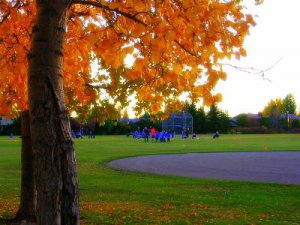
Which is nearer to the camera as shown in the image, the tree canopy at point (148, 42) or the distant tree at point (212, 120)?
the tree canopy at point (148, 42)

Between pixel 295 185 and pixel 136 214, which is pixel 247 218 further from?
pixel 295 185

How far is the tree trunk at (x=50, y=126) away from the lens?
4.98 m

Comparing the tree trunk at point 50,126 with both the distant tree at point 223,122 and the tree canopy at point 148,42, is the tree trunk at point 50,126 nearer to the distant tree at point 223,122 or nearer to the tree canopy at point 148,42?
the tree canopy at point 148,42

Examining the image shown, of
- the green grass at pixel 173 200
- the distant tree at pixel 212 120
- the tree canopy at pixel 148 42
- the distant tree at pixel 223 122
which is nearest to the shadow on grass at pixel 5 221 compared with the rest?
the green grass at pixel 173 200

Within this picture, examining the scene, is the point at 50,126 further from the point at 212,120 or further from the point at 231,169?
the point at 212,120

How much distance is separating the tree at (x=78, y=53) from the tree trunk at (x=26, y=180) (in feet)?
2.13

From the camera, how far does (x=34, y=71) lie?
17.0 ft

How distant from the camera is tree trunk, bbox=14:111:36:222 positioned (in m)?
8.45

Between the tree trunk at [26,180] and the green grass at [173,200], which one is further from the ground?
the tree trunk at [26,180]

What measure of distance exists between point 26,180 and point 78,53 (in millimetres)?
2509

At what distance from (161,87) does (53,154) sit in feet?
9.99

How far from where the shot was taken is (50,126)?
507 centimetres

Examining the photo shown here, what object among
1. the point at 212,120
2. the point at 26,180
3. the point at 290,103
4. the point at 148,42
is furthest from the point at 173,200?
the point at 290,103

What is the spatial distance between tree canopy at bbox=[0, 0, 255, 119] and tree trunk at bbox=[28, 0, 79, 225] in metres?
0.41
